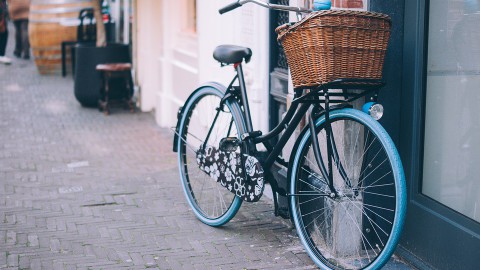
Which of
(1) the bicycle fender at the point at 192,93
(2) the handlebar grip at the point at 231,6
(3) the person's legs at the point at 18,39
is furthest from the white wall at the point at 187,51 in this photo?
(3) the person's legs at the point at 18,39

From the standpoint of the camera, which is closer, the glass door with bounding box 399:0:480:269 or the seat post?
the glass door with bounding box 399:0:480:269

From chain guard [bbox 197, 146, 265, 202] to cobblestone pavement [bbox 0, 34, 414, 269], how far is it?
38 cm

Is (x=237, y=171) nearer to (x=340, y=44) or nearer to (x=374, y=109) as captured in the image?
(x=374, y=109)

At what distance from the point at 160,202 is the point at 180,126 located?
0.76 m

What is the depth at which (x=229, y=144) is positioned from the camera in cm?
530

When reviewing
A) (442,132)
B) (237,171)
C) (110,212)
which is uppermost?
(442,132)

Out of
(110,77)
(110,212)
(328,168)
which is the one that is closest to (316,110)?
(328,168)

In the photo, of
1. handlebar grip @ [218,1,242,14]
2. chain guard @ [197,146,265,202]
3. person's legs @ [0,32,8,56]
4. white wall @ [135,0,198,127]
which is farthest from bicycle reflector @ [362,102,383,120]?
person's legs @ [0,32,8,56]

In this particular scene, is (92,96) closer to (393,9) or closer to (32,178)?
(32,178)

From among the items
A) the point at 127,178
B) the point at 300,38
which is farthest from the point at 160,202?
the point at 300,38

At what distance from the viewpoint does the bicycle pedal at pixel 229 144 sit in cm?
526

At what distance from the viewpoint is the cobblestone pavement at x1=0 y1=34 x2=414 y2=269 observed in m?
4.96

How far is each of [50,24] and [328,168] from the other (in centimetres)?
1038

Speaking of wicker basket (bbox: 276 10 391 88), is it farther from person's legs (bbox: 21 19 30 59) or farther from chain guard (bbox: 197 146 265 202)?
person's legs (bbox: 21 19 30 59)
